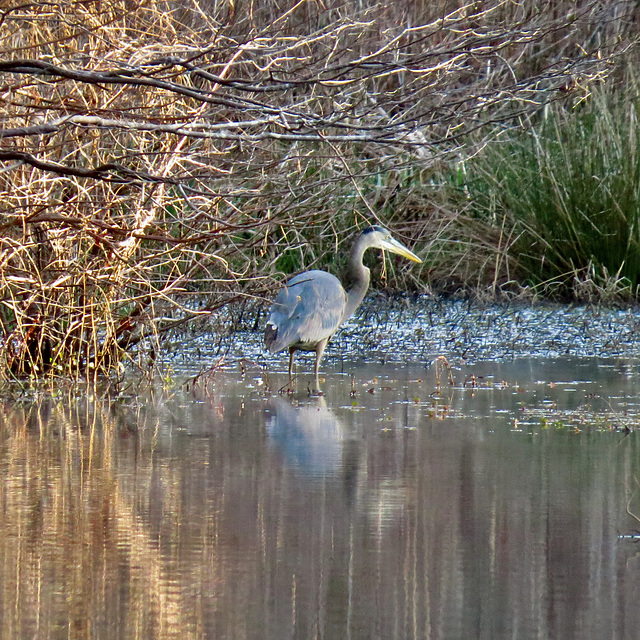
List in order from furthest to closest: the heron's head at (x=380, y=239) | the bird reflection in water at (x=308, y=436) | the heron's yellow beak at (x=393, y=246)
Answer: the heron's yellow beak at (x=393, y=246), the heron's head at (x=380, y=239), the bird reflection in water at (x=308, y=436)

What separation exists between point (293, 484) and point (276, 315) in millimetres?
3446

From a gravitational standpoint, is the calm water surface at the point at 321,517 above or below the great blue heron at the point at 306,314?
below

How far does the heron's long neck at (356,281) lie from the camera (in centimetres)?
950

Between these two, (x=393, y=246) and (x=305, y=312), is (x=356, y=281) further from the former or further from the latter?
(x=305, y=312)

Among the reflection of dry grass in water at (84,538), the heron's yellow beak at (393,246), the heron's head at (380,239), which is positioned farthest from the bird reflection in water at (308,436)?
the heron's yellow beak at (393,246)

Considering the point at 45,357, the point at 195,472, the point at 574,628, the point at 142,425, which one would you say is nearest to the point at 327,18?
the point at 45,357

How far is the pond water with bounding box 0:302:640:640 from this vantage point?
3.69m

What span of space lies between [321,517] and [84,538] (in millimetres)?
842

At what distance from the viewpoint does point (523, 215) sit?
1230cm

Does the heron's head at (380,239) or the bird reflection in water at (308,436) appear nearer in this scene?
the bird reflection in water at (308,436)

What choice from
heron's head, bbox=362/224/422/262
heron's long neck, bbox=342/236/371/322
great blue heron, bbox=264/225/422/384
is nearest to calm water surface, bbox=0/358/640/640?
great blue heron, bbox=264/225/422/384

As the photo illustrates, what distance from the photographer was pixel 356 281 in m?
9.70

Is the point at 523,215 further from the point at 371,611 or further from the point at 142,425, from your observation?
the point at 371,611

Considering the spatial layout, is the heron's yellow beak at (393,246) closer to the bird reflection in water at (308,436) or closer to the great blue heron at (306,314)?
the great blue heron at (306,314)
